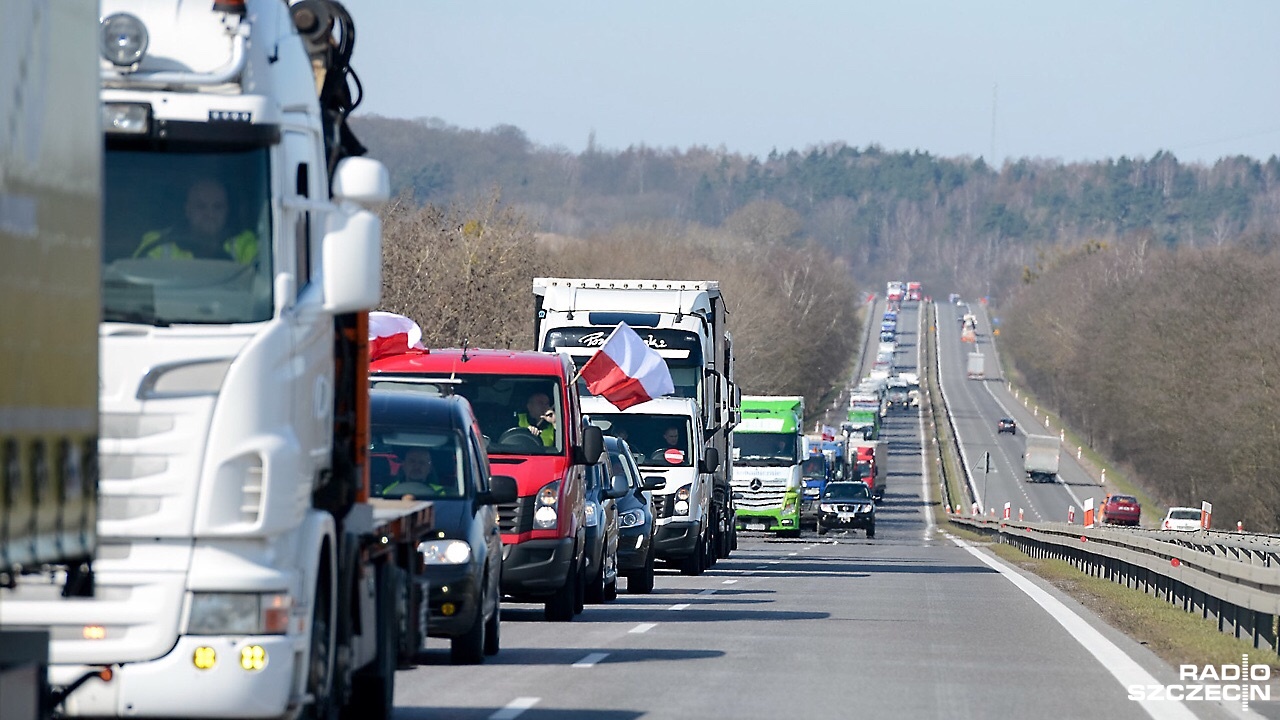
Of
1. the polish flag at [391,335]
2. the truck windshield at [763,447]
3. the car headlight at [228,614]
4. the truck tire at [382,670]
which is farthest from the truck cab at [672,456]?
the car headlight at [228,614]

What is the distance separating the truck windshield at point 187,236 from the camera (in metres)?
7.82

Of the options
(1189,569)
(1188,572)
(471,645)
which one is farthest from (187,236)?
(1189,569)

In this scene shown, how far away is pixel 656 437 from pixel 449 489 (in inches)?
643

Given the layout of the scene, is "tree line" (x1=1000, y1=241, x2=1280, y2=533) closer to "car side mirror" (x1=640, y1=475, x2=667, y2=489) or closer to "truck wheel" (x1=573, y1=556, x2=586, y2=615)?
"car side mirror" (x1=640, y1=475, x2=667, y2=489)

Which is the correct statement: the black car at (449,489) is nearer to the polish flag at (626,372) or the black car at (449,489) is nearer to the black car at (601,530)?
the black car at (601,530)

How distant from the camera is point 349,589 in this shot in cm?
889

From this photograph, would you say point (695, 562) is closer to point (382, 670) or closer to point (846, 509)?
point (382, 670)

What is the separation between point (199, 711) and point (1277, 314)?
72.2 m

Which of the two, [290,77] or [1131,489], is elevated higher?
[290,77]

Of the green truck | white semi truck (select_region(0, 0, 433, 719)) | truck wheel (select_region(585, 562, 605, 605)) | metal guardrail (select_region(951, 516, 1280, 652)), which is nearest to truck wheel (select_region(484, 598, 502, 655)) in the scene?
metal guardrail (select_region(951, 516, 1280, 652))

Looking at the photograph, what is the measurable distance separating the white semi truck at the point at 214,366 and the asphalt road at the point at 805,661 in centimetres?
323

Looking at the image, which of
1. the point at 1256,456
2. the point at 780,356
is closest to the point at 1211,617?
the point at 1256,456

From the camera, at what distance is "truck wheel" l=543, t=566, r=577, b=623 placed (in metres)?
Result: 18.4

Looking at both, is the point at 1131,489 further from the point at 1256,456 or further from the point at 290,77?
the point at 290,77
